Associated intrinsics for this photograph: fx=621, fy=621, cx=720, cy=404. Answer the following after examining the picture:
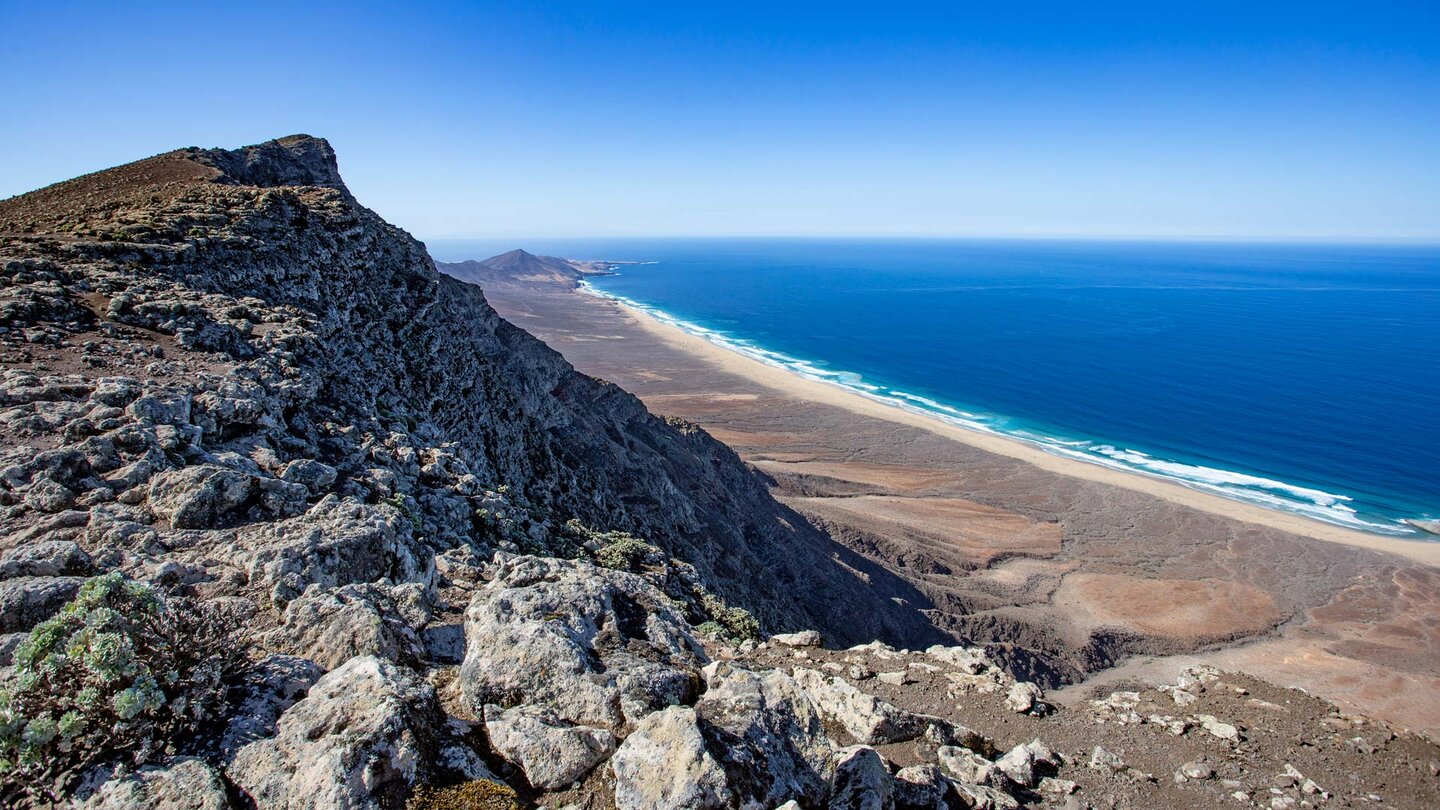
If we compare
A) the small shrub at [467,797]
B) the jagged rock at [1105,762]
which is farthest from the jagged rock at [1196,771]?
the small shrub at [467,797]

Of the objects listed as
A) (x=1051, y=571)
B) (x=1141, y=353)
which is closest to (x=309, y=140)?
(x=1051, y=571)

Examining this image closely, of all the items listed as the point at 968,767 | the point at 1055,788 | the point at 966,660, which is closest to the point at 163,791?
the point at 968,767

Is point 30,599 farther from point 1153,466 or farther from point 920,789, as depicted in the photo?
point 1153,466

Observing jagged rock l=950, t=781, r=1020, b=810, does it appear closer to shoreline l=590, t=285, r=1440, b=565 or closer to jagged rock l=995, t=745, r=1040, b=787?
jagged rock l=995, t=745, r=1040, b=787

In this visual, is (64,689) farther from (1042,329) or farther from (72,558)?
(1042,329)

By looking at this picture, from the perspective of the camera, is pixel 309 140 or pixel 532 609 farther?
pixel 309 140

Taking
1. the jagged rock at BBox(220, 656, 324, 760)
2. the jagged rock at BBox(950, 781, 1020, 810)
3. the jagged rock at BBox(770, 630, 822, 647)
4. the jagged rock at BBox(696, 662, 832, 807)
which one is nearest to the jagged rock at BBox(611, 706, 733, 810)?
the jagged rock at BBox(696, 662, 832, 807)

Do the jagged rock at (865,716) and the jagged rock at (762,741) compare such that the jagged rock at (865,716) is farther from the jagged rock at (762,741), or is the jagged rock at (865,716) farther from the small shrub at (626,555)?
the small shrub at (626,555)
